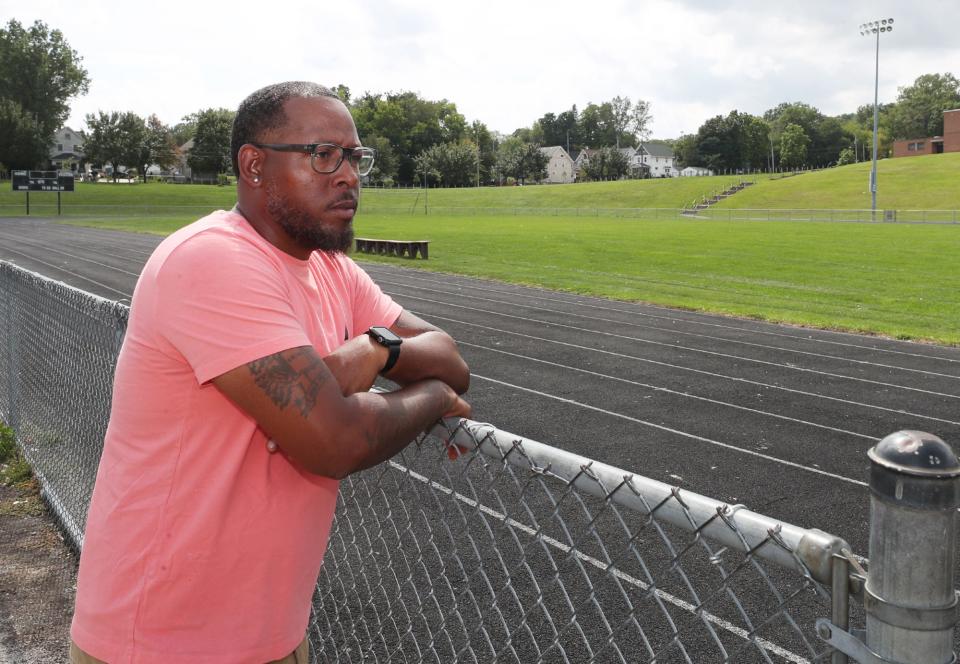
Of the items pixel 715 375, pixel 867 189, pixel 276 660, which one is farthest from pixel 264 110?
pixel 867 189

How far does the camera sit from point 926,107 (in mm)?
130625

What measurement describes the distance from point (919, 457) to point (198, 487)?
4.66 ft

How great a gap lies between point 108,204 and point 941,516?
245 ft

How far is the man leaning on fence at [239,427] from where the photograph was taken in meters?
1.84

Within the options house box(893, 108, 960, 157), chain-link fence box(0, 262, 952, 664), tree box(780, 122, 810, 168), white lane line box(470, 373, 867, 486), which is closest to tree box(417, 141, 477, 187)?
tree box(780, 122, 810, 168)

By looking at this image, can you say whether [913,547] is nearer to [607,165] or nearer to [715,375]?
[715,375]

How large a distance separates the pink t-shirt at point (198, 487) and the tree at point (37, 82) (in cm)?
9592

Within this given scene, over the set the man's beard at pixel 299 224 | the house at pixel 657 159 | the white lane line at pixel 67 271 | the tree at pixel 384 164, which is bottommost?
the white lane line at pixel 67 271

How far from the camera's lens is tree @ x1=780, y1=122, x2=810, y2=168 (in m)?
133

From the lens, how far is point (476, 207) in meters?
77.4

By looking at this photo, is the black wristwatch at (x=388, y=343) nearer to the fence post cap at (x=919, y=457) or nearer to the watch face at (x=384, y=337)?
the watch face at (x=384, y=337)

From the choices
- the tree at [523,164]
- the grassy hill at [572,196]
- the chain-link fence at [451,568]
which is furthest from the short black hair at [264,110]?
the tree at [523,164]

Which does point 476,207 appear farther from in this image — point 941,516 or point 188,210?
point 941,516

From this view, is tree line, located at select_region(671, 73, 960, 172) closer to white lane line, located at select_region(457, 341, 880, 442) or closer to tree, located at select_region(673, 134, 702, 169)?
tree, located at select_region(673, 134, 702, 169)
